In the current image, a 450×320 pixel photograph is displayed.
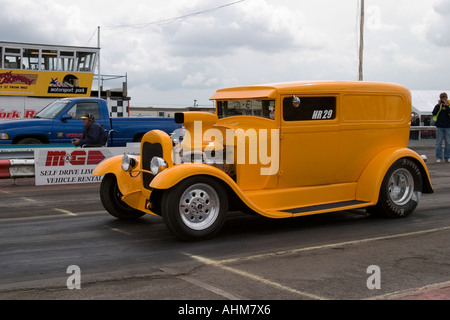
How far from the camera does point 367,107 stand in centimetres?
719

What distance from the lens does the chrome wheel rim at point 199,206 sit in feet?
19.2

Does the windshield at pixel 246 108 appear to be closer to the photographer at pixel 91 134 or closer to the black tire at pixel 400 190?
the black tire at pixel 400 190

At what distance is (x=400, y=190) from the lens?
750 cm

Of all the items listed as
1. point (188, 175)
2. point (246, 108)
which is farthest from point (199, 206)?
point (246, 108)

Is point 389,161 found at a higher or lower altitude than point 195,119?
lower

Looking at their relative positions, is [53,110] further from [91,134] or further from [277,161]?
[277,161]

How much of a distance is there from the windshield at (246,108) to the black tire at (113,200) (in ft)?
5.82

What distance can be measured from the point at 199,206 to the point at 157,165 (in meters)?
0.70

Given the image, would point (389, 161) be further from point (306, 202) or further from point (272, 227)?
point (272, 227)

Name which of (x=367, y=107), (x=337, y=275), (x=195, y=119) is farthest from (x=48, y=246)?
(x=367, y=107)

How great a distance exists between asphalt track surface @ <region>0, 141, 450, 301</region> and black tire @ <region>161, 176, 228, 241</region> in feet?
0.52
